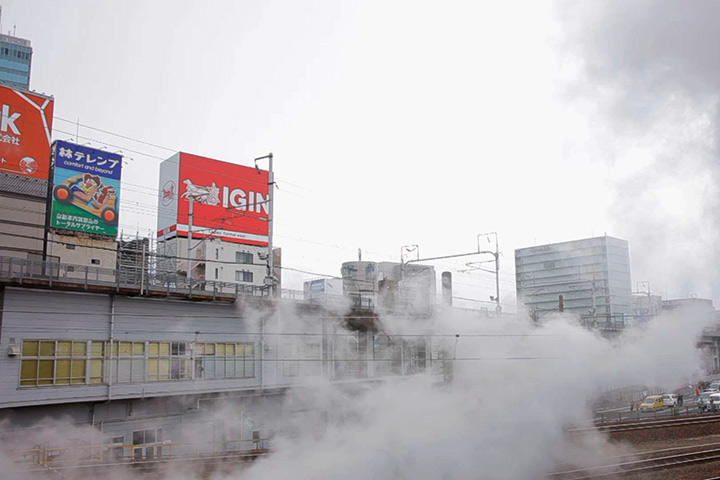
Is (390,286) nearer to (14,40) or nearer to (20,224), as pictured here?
(20,224)

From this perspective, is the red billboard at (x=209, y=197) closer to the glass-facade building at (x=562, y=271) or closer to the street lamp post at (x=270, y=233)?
the street lamp post at (x=270, y=233)

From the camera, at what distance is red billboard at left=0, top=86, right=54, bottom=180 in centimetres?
3719

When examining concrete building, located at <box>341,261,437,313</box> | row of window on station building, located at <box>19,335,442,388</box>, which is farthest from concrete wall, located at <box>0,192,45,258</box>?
concrete building, located at <box>341,261,437,313</box>

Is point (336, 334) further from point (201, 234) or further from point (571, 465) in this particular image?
point (201, 234)

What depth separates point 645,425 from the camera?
33219 millimetres

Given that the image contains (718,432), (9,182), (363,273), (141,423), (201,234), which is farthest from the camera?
(363,273)

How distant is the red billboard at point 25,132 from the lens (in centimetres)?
3719

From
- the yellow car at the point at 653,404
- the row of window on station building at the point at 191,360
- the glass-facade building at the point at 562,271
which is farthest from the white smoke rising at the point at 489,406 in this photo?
the glass-facade building at the point at 562,271

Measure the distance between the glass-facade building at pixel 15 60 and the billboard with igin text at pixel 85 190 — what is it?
4500 inches

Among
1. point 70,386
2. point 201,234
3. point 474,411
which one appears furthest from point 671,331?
point 201,234

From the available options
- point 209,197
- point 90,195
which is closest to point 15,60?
point 209,197

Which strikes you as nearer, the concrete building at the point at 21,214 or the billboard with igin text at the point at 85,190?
the concrete building at the point at 21,214

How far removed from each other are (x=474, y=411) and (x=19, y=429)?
17490mm

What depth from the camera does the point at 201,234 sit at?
5166cm
